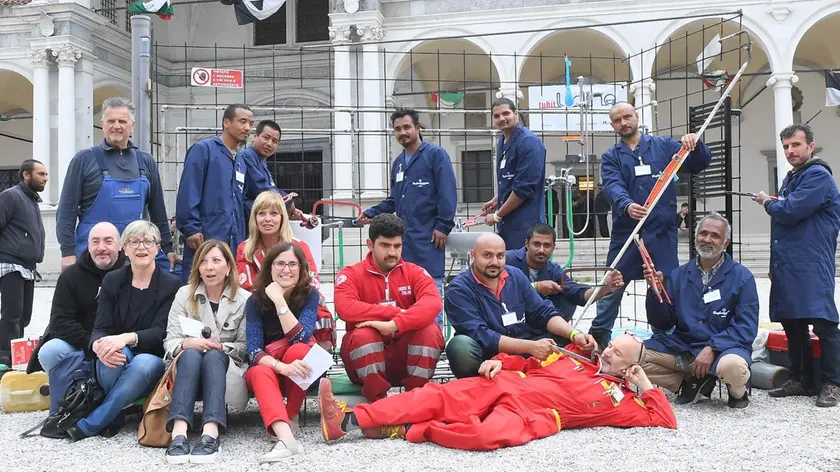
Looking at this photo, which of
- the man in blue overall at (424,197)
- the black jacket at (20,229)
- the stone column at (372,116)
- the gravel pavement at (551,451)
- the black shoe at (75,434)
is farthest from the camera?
the stone column at (372,116)

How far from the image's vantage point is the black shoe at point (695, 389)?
4.06 m

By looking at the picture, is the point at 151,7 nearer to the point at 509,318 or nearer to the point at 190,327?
the point at 190,327

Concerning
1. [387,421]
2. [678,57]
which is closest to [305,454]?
[387,421]

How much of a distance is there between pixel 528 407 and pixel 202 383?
157 centimetres

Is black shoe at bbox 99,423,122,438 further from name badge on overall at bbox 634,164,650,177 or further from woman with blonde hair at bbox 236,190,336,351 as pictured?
name badge on overall at bbox 634,164,650,177

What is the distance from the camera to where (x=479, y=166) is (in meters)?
15.7

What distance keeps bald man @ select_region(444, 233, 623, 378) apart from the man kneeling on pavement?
24.5 inches

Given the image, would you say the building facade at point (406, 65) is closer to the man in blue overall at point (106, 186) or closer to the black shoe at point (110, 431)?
the man in blue overall at point (106, 186)

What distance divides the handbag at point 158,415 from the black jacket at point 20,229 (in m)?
2.51

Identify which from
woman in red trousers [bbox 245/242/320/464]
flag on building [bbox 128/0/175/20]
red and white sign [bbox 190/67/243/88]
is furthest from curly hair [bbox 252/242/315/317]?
red and white sign [bbox 190/67/243/88]

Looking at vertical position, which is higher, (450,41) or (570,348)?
(450,41)

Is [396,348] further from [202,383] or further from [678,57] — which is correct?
[678,57]

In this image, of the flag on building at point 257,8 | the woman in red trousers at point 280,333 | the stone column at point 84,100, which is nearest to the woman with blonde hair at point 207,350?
the woman in red trousers at point 280,333

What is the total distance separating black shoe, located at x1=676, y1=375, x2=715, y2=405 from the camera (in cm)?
406
